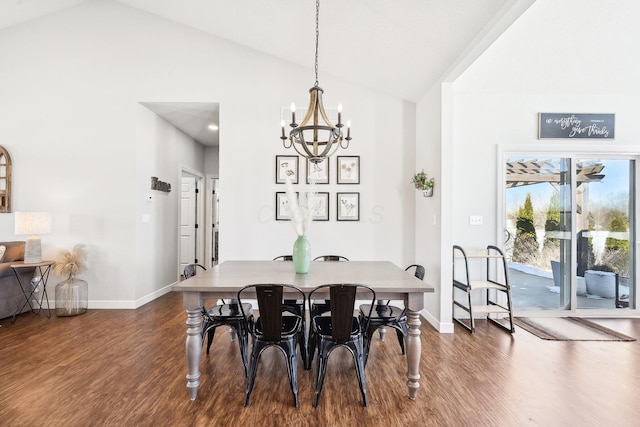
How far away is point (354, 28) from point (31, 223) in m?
4.05

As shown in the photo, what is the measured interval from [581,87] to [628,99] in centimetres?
66

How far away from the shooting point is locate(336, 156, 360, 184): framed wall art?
13.6 feet

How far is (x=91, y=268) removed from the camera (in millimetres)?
4117

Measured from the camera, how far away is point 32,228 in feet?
11.8

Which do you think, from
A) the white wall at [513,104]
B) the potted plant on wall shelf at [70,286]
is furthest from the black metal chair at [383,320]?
the potted plant on wall shelf at [70,286]

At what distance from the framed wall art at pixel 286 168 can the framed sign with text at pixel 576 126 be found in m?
2.95

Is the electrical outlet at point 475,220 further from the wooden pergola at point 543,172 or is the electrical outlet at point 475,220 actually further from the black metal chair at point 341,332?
the black metal chair at point 341,332

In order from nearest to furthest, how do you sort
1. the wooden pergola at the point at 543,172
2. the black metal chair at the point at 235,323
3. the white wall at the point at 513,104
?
1. the black metal chair at the point at 235,323
2. the white wall at the point at 513,104
3. the wooden pergola at the point at 543,172

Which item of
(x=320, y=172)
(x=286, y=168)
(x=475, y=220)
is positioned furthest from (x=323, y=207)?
(x=475, y=220)

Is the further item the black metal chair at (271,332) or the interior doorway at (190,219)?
the interior doorway at (190,219)

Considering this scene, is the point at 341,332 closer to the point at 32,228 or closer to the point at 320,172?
the point at 320,172

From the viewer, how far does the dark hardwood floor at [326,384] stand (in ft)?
6.26

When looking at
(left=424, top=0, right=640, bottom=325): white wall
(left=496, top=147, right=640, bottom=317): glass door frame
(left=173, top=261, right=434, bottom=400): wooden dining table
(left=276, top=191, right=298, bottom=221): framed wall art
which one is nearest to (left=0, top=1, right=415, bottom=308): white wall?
(left=276, top=191, right=298, bottom=221): framed wall art

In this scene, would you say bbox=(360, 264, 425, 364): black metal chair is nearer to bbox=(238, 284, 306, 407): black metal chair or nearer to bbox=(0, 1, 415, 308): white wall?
bbox=(238, 284, 306, 407): black metal chair
